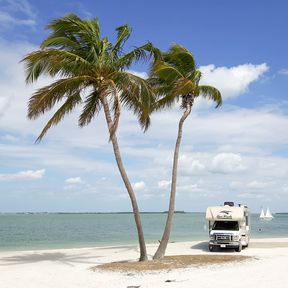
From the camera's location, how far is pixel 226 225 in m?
25.2

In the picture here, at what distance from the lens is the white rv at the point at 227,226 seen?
2409 cm

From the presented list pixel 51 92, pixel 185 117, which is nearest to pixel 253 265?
pixel 185 117

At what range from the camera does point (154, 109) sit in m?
21.2

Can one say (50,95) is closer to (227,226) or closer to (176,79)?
(176,79)

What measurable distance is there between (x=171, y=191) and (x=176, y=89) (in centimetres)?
418

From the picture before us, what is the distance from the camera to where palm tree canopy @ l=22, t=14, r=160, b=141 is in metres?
17.0

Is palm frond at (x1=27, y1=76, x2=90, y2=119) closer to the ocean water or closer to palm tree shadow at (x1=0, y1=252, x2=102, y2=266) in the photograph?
palm tree shadow at (x1=0, y1=252, x2=102, y2=266)

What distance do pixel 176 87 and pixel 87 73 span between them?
3803 millimetres

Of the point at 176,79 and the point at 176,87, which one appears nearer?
the point at 176,87

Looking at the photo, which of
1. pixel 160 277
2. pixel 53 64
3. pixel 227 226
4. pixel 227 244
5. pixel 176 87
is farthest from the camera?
pixel 227 226

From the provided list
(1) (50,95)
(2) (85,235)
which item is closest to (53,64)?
(1) (50,95)

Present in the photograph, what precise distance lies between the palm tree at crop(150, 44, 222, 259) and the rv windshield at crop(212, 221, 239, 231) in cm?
636

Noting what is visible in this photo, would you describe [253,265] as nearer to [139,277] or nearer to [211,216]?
[139,277]

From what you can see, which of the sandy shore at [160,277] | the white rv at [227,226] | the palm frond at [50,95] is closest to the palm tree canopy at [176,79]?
the palm frond at [50,95]
